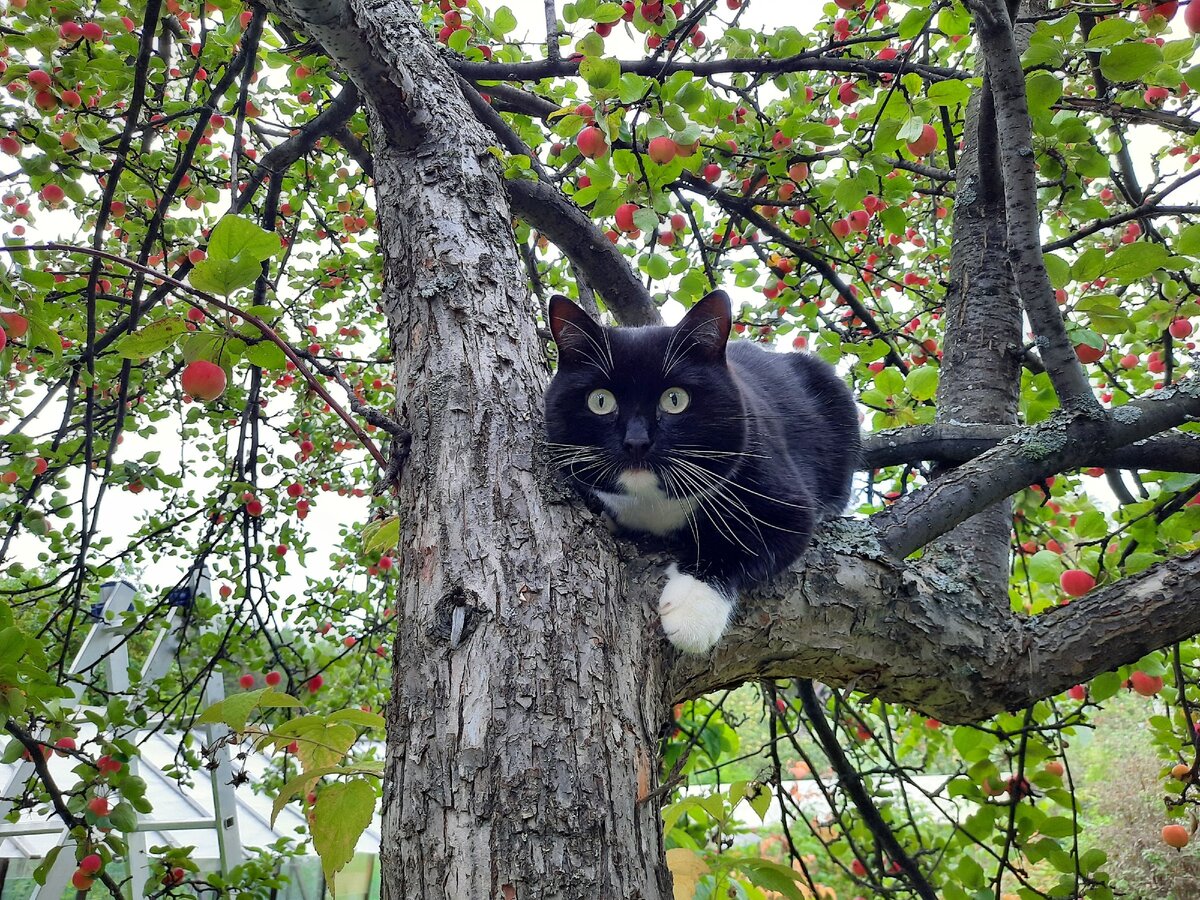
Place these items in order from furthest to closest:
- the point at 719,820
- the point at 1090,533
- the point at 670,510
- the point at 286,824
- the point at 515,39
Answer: the point at 286,824
the point at 515,39
the point at 1090,533
the point at 670,510
the point at 719,820

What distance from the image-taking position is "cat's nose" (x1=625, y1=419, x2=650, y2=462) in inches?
66.7

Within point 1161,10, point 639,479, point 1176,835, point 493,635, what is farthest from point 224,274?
point 1176,835

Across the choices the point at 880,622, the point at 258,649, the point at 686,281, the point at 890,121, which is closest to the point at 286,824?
the point at 258,649

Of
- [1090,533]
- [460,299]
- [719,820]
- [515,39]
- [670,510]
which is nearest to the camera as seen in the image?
[719,820]

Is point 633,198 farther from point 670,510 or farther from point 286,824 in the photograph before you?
point 286,824

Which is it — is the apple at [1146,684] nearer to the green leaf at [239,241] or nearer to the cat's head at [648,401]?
the cat's head at [648,401]

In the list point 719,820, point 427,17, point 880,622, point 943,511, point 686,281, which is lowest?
point 719,820

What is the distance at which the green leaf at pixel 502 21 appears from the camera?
8.44 feet

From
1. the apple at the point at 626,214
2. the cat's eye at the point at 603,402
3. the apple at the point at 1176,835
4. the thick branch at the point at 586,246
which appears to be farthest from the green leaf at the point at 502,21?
the apple at the point at 1176,835

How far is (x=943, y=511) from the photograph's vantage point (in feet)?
5.42

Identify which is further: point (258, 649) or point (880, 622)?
point (258, 649)

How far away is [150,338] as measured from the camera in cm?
130

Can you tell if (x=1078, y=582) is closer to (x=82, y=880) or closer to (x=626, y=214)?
(x=626, y=214)

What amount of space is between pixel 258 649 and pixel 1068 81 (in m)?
3.89
